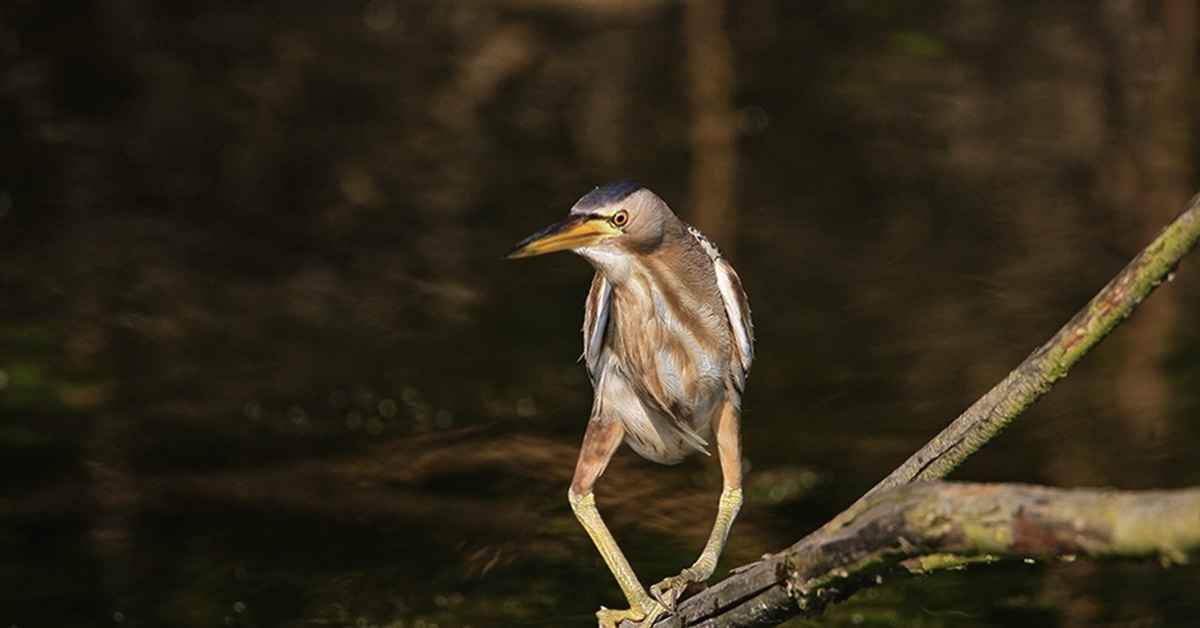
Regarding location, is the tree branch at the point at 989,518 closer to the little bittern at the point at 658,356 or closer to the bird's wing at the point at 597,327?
the little bittern at the point at 658,356

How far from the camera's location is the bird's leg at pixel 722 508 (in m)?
3.77

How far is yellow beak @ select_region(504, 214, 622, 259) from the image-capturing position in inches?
133

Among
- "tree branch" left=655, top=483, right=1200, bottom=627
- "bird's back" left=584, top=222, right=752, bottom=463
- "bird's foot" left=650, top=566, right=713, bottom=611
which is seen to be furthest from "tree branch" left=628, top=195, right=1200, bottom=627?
"bird's back" left=584, top=222, right=752, bottom=463

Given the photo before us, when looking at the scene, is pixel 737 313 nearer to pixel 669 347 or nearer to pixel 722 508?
pixel 669 347

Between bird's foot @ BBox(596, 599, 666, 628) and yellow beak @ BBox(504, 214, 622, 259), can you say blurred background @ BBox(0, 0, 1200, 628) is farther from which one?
yellow beak @ BBox(504, 214, 622, 259)

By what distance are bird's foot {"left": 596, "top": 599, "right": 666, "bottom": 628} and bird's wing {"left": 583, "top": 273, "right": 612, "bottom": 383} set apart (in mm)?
625

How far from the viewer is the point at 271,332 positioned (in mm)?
8234

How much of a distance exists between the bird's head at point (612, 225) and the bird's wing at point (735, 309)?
42 centimetres

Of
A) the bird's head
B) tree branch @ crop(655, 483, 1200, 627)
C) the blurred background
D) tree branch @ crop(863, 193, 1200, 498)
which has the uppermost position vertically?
the blurred background

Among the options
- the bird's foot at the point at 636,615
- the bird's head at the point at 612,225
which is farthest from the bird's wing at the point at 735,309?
the bird's foot at the point at 636,615

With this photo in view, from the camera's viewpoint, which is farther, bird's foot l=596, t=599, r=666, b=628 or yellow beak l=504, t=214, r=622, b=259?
bird's foot l=596, t=599, r=666, b=628

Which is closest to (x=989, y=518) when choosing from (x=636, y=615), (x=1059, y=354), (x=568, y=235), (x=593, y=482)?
(x=1059, y=354)

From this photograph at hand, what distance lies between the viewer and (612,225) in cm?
363

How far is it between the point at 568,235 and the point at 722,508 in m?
0.88
